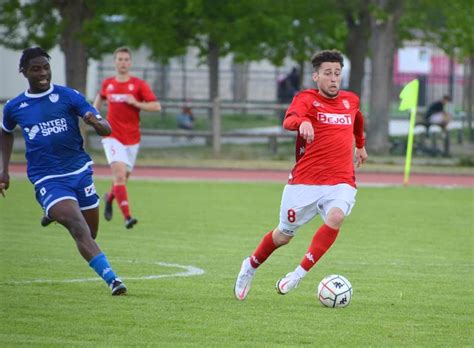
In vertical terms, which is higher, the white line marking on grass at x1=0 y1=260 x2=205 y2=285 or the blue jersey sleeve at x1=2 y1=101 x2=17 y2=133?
the blue jersey sleeve at x1=2 y1=101 x2=17 y2=133

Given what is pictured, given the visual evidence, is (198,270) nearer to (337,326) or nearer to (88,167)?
(88,167)

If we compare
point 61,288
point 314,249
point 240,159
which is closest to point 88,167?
point 61,288

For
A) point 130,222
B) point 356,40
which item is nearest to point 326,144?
point 130,222

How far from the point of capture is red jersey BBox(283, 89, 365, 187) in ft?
32.0

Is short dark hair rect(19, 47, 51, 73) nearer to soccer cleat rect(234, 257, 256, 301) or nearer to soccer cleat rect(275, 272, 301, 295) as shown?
soccer cleat rect(234, 257, 256, 301)

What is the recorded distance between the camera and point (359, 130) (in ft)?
33.5

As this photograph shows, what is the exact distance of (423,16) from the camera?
33812 millimetres

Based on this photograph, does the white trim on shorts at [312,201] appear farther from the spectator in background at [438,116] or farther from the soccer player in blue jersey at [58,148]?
the spectator in background at [438,116]

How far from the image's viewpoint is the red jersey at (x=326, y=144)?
976cm

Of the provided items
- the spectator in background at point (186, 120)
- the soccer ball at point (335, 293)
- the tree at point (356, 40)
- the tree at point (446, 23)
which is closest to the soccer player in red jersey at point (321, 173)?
the soccer ball at point (335, 293)

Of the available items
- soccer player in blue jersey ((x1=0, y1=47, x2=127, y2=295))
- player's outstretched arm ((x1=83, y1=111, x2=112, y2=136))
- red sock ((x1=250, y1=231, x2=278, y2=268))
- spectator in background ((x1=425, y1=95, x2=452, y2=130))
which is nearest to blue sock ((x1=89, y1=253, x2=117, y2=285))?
soccer player in blue jersey ((x1=0, y1=47, x2=127, y2=295))

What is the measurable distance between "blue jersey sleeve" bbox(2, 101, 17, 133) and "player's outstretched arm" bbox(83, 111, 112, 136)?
76 cm

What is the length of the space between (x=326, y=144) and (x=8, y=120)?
2.75m

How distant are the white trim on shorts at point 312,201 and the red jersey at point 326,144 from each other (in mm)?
57
